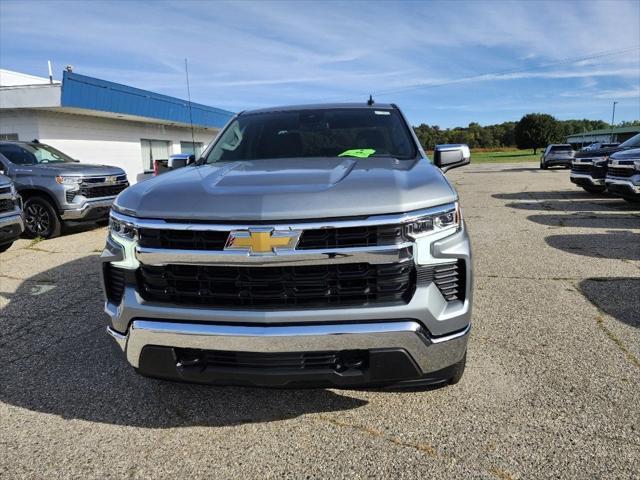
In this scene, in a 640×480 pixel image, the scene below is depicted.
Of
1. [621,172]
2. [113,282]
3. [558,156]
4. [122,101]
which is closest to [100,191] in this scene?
[113,282]

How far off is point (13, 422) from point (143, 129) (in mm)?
21336

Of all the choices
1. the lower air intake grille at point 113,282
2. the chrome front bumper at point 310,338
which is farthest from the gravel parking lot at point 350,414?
the lower air intake grille at point 113,282

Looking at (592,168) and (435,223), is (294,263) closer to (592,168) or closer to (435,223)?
(435,223)

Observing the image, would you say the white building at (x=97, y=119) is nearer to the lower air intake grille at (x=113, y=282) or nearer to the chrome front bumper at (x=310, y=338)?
the lower air intake grille at (x=113, y=282)

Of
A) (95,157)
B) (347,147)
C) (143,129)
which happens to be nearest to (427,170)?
(347,147)

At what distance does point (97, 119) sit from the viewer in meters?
18.8

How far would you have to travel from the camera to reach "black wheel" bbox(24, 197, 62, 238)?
8.55 metres

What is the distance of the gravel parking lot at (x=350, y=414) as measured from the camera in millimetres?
2293

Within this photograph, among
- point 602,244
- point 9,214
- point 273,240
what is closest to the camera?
point 273,240

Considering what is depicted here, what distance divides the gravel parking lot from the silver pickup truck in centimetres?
40

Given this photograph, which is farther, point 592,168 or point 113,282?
point 592,168

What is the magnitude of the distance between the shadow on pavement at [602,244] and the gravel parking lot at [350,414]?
2107 millimetres

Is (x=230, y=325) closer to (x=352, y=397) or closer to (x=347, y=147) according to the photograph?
(x=352, y=397)

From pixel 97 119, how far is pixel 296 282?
19334 mm
